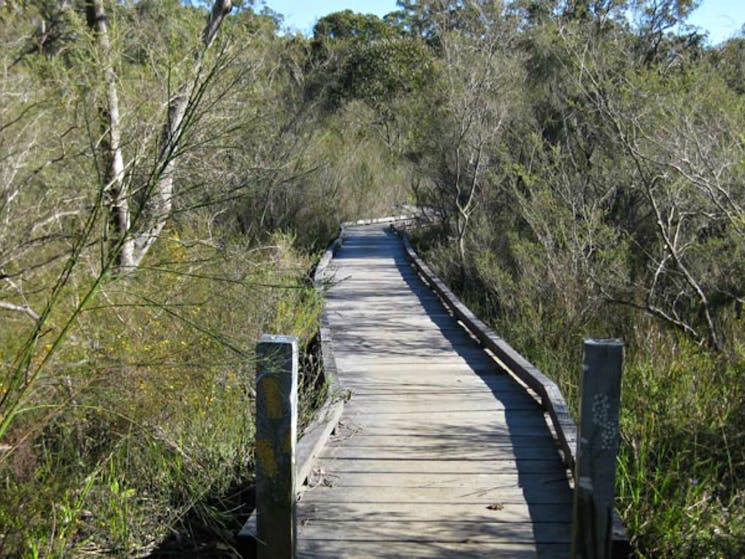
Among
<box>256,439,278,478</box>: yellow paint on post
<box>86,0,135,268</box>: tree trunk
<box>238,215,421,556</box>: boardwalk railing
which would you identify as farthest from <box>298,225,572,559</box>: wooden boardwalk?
<box>86,0,135,268</box>: tree trunk

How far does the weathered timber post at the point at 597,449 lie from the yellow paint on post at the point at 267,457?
4.05 feet

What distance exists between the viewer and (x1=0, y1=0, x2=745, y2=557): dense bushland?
4109 mm

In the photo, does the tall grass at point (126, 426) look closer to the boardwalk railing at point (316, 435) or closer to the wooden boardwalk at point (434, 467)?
the boardwalk railing at point (316, 435)

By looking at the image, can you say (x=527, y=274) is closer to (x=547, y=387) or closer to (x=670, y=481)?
(x=547, y=387)

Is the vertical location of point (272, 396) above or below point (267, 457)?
above

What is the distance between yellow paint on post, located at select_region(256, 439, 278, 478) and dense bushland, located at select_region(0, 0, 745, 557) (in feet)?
1.20

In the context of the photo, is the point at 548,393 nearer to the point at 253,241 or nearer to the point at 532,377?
the point at 532,377

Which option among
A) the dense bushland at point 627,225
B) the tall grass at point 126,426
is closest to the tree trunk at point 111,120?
the tall grass at point 126,426

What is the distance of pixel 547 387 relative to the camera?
6.15 metres

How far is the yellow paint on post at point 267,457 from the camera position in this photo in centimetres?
357

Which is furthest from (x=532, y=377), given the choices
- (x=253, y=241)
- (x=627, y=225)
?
(x=253, y=241)

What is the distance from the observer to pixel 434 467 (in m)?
5.18

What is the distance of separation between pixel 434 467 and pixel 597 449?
1824 mm

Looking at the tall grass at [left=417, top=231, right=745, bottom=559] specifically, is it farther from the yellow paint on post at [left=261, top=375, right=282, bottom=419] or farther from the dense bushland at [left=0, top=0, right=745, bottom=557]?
the yellow paint on post at [left=261, top=375, right=282, bottom=419]
